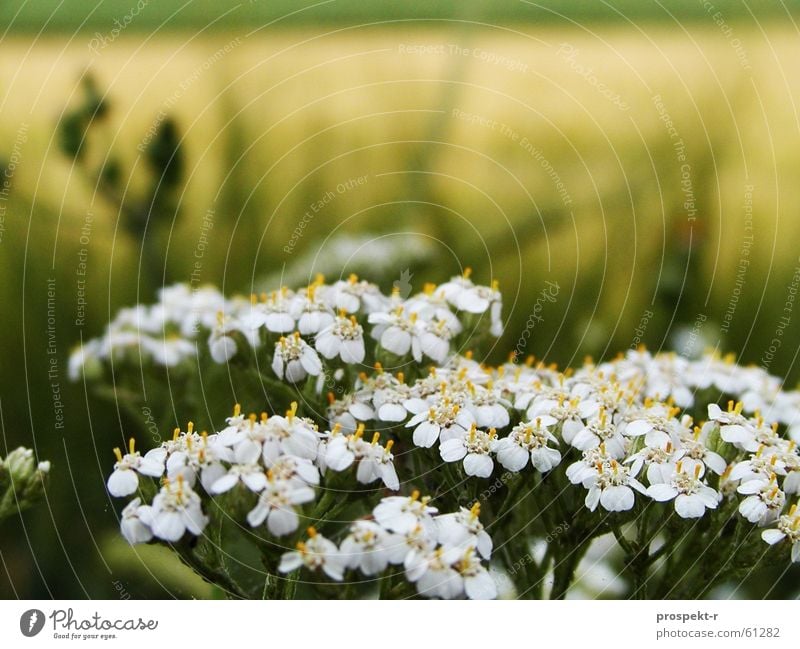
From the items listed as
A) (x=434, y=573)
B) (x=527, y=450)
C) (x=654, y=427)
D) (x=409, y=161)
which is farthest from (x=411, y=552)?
(x=409, y=161)

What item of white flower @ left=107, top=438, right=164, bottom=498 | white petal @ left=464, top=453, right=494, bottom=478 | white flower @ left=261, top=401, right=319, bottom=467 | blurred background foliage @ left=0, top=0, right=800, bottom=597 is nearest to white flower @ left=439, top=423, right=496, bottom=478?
white petal @ left=464, top=453, right=494, bottom=478

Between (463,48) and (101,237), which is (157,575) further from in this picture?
(463,48)

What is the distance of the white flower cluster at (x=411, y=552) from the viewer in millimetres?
570

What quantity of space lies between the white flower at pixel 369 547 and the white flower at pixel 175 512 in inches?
4.2

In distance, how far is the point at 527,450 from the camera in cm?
64

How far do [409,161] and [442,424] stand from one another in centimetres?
49

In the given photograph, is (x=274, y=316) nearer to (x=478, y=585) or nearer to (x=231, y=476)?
(x=231, y=476)

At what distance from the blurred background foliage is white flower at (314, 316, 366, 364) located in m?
0.27

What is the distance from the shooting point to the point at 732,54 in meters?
1.05

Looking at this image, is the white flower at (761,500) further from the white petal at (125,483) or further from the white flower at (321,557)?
the white petal at (125,483)
